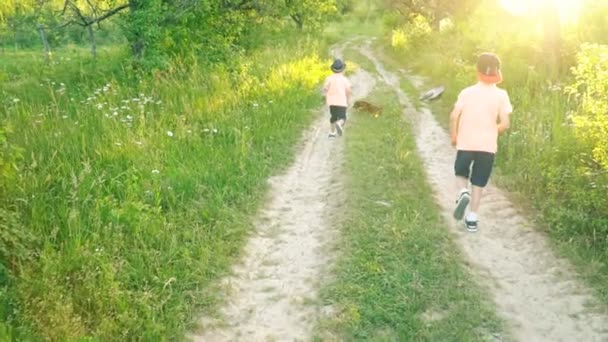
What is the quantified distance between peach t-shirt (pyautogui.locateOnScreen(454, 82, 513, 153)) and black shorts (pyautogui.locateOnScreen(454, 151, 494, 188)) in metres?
0.09

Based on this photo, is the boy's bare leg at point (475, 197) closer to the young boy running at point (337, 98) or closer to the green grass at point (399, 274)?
the green grass at point (399, 274)

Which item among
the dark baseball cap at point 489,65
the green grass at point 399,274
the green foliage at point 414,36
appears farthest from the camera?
the green foliage at point 414,36

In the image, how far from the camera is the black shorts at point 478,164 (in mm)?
6090

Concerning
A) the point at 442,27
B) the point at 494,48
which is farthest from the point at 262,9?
the point at 442,27

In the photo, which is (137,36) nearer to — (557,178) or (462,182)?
(462,182)

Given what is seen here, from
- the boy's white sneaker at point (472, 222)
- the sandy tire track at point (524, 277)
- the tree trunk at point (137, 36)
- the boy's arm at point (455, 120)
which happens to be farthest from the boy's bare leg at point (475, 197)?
the tree trunk at point (137, 36)

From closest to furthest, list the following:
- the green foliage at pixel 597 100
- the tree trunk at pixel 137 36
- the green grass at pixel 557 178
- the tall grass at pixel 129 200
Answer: the tall grass at pixel 129 200 → the green grass at pixel 557 178 → the green foliage at pixel 597 100 → the tree trunk at pixel 137 36

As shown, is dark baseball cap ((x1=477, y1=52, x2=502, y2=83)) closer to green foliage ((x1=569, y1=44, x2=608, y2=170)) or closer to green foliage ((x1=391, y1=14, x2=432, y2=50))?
green foliage ((x1=569, y1=44, x2=608, y2=170))

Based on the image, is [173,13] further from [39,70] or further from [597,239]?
[597,239]

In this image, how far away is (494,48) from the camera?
1563 cm

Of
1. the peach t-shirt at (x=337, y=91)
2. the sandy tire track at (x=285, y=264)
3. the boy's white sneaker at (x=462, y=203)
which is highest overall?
the peach t-shirt at (x=337, y=91)

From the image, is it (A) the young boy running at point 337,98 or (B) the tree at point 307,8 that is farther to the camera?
(B) the tree at point 307,8

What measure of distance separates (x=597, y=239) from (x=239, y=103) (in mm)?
7184

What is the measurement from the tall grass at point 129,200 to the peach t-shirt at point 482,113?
2947 mm
